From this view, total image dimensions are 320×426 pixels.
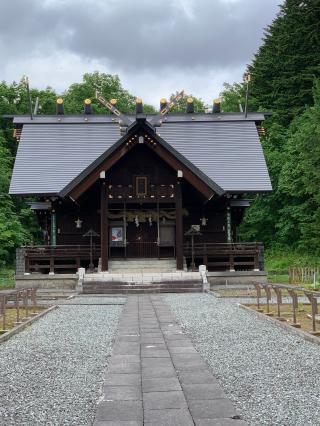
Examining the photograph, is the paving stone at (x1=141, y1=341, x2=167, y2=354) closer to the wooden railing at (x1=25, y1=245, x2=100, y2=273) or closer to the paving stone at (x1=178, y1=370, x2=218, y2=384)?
the paving stone at (x1=178, y1=370, x2=218, y2=384)

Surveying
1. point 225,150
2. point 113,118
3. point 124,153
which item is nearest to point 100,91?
point 113,118

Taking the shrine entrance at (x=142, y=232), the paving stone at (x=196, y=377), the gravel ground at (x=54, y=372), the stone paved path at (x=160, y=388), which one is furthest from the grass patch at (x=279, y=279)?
the paving stone at (x=196, y=377)

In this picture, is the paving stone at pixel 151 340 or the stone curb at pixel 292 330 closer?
the stone curb at pixel 292 330

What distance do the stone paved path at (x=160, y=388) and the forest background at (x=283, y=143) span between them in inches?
721

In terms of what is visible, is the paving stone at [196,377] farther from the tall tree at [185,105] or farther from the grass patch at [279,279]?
the tall tree at [185,105]

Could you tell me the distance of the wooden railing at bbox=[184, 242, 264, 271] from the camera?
21.7 meters

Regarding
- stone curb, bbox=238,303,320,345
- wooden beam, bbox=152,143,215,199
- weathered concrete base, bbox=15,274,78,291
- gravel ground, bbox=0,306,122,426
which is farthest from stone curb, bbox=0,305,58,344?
wooden beam, bbox=152,143,215,199

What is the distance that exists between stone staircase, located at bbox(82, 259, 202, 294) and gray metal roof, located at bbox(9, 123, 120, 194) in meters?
5.12

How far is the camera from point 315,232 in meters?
25.8

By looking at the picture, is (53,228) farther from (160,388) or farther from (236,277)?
(160,388)

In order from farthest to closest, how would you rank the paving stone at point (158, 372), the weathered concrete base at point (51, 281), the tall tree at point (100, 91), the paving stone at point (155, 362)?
the tall tree at point (100, 91) < the weathered concrete base at point (51, 281) < the paving stone at point (155, 362) < the paving stone at point (158, 372)

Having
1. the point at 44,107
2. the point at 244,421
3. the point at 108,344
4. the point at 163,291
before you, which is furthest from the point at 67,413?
the point at 44,107

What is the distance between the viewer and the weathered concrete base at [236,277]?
20953mm

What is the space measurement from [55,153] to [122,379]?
21445 millimetres
